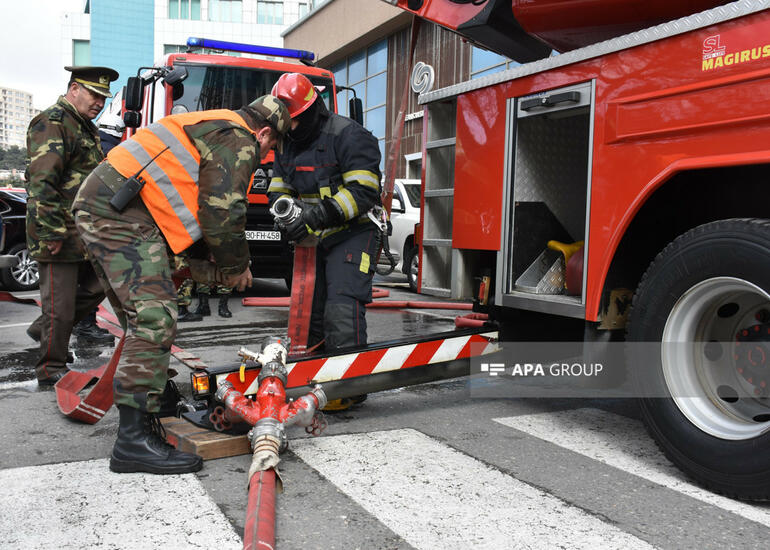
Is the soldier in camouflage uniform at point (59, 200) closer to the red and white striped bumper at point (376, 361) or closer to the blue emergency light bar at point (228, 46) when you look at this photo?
the red and white striped bumper at point (376, 361)

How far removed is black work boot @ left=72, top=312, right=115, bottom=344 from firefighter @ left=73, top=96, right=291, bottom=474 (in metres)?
3.38

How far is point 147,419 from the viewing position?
124 inches

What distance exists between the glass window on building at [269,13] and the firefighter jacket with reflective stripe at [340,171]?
1987 inches

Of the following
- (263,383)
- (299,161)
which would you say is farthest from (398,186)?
(263,383)

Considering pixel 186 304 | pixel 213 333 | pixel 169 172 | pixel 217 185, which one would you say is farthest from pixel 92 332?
pixel 217 185

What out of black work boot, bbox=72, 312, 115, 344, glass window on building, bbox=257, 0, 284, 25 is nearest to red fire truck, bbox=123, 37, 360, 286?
black work boot, bbox=72, 312, 115, 344

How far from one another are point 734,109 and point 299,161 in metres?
2.36

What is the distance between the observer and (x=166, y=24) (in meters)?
50.4

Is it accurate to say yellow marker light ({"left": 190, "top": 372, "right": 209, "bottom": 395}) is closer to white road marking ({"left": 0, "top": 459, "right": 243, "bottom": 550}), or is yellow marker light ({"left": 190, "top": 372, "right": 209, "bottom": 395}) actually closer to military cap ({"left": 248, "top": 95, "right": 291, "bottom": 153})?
white road marking ({"left": 0, "top": 459, "right": 243, "bottom": 550})

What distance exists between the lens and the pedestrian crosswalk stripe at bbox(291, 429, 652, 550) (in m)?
2.43

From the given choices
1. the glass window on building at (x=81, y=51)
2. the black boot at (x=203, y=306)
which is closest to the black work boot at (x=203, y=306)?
the black boot at (x=203, y=306)

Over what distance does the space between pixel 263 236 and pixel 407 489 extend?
6.09 meters

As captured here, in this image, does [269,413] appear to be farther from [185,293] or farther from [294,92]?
[185,293]

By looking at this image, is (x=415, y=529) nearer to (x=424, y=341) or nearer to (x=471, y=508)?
(x=471, y=508)
